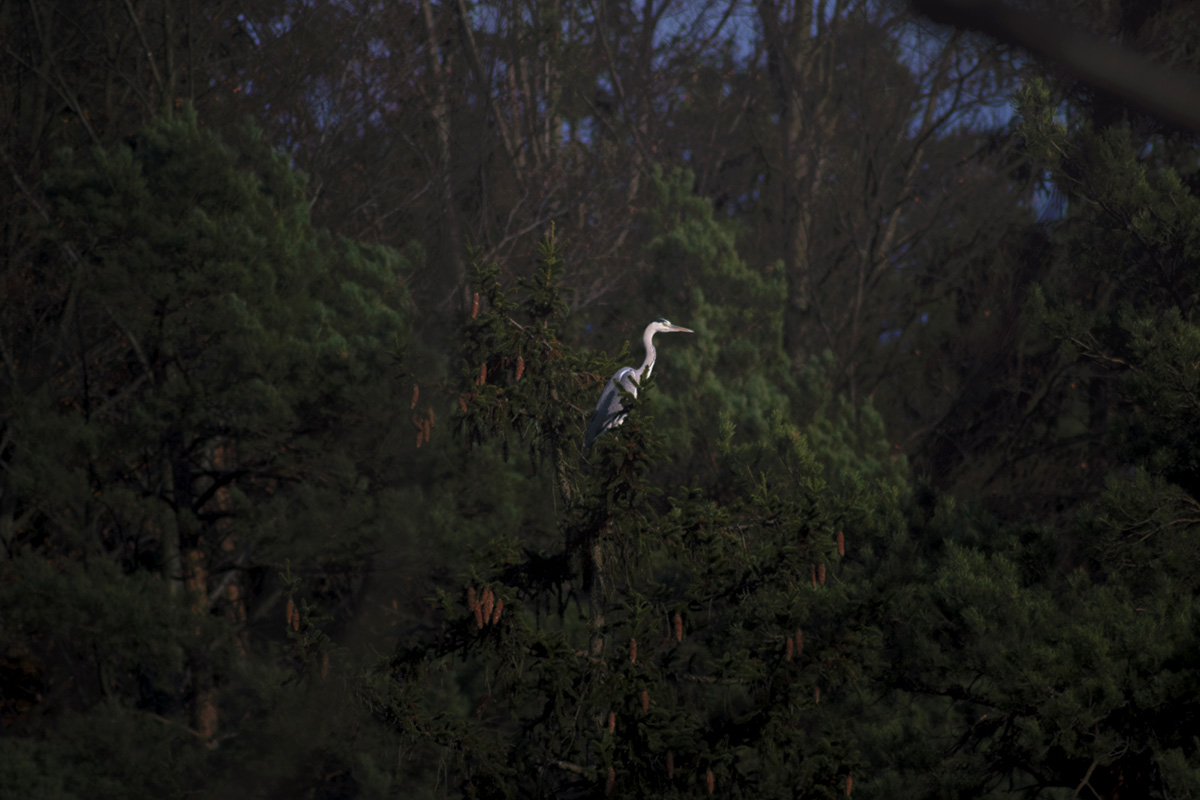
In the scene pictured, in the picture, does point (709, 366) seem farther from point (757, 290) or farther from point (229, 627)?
point (229, 627)

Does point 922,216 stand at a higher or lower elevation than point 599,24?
lower

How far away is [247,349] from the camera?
38.2ft

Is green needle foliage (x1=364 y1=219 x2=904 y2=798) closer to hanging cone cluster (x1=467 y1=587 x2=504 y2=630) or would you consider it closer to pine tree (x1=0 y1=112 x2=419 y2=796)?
hanging cone cluster (x1=467 y1=587 x2=504 y2=630)

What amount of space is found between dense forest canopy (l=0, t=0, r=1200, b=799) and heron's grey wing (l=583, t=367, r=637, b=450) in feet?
0.56

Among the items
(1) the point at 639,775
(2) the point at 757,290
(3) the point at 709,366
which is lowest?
(1) the point at 639,775

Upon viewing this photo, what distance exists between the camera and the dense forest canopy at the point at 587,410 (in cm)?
616

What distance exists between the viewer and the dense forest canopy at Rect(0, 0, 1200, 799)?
6.16m

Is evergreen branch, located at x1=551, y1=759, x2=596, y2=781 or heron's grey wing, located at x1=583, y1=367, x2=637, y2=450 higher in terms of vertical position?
heron's grey wing, located at x1=583, y1=367, x2=637, y2=450

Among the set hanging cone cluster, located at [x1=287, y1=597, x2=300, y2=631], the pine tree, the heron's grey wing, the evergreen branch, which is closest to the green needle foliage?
the evergreen branch

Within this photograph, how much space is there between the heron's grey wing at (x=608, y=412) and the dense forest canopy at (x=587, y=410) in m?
0.17

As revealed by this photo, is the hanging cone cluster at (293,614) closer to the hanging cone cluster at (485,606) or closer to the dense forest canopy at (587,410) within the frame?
the dense forest canopy at (587,410)

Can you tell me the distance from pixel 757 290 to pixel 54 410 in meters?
7.23

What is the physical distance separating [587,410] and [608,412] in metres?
0.36

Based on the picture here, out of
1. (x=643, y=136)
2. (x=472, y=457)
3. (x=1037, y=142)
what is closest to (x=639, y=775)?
(x=1037, y=142)
